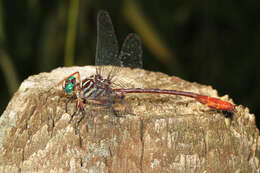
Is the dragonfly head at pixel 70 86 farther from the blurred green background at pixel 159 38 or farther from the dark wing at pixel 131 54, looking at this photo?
the blurred green background at pixel 159 38

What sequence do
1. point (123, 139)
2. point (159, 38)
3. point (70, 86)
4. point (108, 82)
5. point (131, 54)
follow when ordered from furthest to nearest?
point (159, 38), point (131, 54), point (108, 82), point (70, 86), point (123, 139)

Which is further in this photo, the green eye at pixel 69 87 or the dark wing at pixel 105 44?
the dark wing at pixel 105 44

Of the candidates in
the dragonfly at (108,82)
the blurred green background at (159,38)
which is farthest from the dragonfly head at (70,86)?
the blurred green background at (159,38)

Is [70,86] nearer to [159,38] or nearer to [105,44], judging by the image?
[105,44]

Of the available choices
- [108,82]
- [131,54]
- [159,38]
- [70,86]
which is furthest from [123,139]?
[159,38]

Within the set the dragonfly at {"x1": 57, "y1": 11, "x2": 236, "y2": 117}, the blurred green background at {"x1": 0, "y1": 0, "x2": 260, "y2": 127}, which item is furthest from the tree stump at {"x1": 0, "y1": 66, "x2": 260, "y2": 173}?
the blurred green background at {"x1": 0, "y1": 0, "x2": 260, "y2": 127}

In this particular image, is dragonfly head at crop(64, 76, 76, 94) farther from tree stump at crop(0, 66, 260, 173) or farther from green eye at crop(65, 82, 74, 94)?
tree stump at crop(0, 66, 260, 173)
